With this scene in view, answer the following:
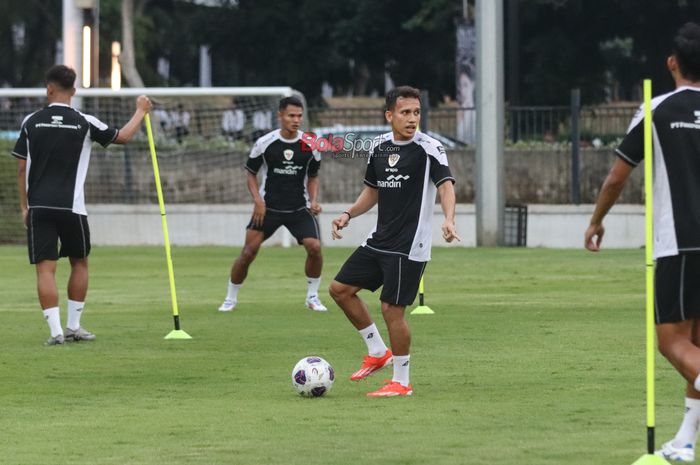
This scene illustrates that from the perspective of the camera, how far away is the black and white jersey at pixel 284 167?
55.9 feet

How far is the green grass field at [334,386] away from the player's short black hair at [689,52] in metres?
1.90

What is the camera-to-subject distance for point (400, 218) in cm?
1060

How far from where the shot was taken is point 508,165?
96.8ft

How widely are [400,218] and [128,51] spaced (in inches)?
1531

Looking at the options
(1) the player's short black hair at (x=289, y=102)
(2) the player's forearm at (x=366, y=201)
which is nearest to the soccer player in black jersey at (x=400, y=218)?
(2) the player's forearm at (x=366, y=201)

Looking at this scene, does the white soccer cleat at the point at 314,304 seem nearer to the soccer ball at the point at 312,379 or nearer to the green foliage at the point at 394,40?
the soccer ball at the point at 312,379

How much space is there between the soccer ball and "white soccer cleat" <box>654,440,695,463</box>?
2944mm

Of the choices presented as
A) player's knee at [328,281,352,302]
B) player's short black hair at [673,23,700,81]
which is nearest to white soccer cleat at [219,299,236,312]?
player's knee at [328,281,352,302]

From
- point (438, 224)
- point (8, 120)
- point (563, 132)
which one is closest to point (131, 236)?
point (8, 120)

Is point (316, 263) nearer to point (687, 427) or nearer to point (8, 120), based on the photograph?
point (687, 427)

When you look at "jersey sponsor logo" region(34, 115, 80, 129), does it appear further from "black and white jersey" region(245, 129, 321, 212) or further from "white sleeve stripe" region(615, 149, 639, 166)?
"white sleeve stripe" region(615, 149, 639, 166)

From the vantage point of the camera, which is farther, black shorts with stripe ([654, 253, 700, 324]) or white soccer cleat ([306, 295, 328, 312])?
white soccer cleat ([306, 295, 328, 312])

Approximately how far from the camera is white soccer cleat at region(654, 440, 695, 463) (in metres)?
7.82

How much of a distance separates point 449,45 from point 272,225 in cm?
3125
